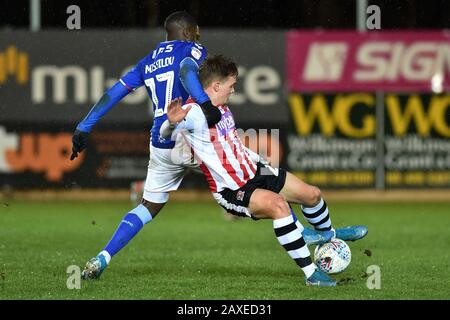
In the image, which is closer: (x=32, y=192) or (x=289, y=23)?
(x=32, y=192)

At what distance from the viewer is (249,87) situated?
16297mm

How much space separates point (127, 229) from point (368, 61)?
879 cm

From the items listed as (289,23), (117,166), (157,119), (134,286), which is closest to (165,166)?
(157,119)

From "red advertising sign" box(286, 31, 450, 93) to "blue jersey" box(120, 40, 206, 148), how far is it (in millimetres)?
7908

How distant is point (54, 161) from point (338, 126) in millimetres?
4418

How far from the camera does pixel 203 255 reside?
1003 centimetres

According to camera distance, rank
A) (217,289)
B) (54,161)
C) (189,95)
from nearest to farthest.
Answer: (217,289) < (189,95) < (54,161)

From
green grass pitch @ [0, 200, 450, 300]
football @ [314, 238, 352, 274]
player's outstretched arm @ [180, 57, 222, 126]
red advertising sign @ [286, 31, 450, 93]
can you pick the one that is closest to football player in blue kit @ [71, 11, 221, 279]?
player's outstretched arm @ [180, 57, 222, 126]

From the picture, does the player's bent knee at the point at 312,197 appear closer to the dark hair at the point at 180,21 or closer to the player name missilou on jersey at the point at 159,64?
the player name missilou on jersey at the point at 159,64

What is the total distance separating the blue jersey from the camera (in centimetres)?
848

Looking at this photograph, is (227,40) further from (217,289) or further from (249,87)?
(217,289)

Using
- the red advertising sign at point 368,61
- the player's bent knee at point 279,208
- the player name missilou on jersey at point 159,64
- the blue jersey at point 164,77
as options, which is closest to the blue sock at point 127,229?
the blue jersey at point 164,77

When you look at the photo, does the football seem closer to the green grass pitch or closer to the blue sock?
the green grass pitch

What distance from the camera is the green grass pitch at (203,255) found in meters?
7.57
